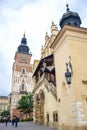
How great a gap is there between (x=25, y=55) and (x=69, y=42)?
62.8m

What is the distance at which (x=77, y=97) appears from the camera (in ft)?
38.6

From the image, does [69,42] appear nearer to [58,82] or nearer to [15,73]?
[58,82]

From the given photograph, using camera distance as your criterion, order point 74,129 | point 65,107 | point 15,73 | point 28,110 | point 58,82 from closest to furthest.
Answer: point 74,129
point 65,107
point 58,82
point 28,110
point 15,73

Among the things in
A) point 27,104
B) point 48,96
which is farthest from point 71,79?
point 27,104

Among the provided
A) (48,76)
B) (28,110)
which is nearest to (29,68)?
(28,110)

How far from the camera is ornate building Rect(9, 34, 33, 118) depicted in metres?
65.2

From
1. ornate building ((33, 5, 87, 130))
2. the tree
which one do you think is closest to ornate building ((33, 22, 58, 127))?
ornate building ((33, 5, 87, 130))

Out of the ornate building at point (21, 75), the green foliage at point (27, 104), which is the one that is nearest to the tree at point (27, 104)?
the green foliage at point (27, 104)

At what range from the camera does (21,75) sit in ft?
228

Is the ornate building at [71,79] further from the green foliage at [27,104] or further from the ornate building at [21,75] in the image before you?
the ornate building at [21,75]

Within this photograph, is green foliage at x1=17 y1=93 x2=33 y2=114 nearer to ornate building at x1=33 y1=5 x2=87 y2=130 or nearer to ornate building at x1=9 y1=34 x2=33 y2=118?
ornate building at x1=9 y1=34 x2=33 y2=118

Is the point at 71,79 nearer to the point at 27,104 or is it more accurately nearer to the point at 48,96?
the point at 48,96

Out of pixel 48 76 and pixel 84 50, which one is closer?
pixel 84 50

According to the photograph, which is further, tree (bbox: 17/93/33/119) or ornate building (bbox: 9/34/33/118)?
ornate building (bbox: 9/34/33/118)
